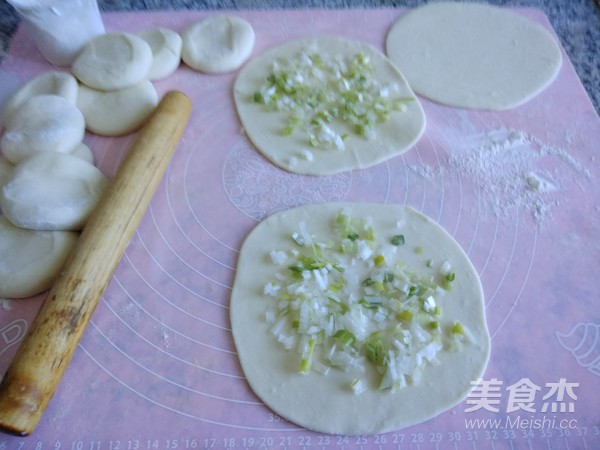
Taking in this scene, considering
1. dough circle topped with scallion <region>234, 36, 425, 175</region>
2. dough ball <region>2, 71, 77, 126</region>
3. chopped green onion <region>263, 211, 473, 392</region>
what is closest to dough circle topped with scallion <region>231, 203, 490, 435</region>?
chopped green onion <region>263, 211, 473, 392</region>

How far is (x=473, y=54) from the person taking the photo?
4.40ft

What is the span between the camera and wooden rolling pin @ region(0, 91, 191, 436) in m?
0.78

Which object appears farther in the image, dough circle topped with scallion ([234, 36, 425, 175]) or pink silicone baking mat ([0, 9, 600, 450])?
dough circle topped with scallion ([234, 36, 425, 175])

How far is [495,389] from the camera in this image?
89 centimetres

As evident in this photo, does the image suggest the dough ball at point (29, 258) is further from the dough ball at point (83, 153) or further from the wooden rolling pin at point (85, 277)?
the dough ball at point (83, 153)

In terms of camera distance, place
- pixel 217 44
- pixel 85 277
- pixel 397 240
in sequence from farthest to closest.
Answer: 1. pixel 217 44
2. pixel 397 240
3. pixel 85 277

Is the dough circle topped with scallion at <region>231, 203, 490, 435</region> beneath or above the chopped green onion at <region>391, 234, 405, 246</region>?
beneath

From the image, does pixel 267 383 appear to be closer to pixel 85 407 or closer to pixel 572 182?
pixel 85 407

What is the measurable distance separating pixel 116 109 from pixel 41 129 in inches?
6.8

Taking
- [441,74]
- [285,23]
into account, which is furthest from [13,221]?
[441,74]

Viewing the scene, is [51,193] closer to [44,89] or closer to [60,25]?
[44,89]

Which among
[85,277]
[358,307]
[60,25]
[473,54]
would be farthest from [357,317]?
[60,25]

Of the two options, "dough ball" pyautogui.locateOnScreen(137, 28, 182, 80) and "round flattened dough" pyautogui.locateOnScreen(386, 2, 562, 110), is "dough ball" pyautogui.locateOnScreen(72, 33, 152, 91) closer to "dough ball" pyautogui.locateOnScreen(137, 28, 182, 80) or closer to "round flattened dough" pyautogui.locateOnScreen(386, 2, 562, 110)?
"dough ball" pyautogui.locateOnScreen(137, 28, 182, 80)

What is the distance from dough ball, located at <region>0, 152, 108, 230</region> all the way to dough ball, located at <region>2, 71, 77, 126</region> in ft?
0.64
